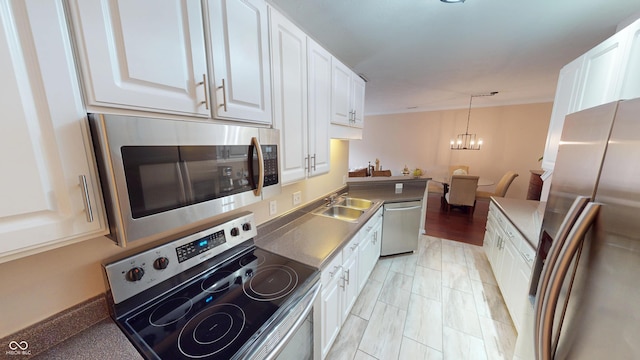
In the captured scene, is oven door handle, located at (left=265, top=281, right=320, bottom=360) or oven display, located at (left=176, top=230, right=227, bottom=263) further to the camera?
oven display, located at (left=176, top=230, right=227, bottom=263)

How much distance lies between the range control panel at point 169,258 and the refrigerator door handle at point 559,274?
4.58ft

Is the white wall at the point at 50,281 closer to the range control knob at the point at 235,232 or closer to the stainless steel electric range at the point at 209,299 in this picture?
the stainless steel electric range at the point at 209,299

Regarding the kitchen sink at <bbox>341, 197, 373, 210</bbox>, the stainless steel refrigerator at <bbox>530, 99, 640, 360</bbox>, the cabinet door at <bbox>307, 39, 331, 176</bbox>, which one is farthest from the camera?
the kitchen sink at <bbox>341, 197, 373, 210</bbox>

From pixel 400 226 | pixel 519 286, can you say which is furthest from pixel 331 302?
pixel 400 226

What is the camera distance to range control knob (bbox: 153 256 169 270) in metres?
0.98

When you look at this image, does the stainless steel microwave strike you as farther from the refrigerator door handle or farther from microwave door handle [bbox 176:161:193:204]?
the refrigerator door handle

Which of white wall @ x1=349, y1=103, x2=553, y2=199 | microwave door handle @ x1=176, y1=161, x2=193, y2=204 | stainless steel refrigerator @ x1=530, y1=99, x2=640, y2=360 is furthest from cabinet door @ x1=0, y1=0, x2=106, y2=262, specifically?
white wall @ x1=349, y1=103, x2=553, y2=199

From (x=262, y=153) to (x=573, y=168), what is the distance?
1.26 metres

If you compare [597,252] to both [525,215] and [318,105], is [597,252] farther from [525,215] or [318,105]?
[525,215]

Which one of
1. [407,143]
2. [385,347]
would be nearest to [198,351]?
[385,347]

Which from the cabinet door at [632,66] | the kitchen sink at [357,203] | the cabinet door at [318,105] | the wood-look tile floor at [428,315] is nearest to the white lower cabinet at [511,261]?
the wood-look tile floor at [428,315]

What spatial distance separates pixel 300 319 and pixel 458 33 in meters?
2.55

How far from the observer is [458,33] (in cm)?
191

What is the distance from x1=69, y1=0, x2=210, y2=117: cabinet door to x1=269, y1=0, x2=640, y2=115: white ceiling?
102cm
